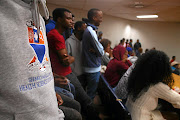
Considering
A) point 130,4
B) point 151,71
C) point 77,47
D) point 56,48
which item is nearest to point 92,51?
point 77,47

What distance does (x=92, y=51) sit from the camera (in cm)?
176

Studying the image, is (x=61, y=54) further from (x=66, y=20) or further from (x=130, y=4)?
(x=130, y=4)

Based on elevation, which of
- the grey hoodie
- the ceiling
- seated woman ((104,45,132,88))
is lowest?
seated woman ((104,45,132,88))

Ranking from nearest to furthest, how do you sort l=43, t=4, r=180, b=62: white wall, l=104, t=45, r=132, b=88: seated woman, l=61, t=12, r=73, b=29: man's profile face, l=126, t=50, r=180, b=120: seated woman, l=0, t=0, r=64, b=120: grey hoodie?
l=0, t=0, r=64, b=120: grey hoodie
l=126, t=50, r=180, b=120: seated woman
l=61, t=12, r=73, b=29: man's profile face
l=104, t=45, r=132, b=88: seated woman
l=43, t=4, r=180, b=62: white wall

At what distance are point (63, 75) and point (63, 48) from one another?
1.00ft

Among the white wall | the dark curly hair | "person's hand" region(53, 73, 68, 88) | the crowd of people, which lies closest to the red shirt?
the crowd of people

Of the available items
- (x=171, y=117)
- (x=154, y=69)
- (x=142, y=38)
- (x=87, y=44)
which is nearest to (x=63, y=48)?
(x=87, y=44)

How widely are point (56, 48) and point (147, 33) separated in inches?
399

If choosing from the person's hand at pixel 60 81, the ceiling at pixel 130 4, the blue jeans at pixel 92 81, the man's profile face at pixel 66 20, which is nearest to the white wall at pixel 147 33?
the ceiling at pixel 130 4

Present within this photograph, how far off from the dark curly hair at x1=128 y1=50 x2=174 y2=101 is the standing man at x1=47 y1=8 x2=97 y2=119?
600mm

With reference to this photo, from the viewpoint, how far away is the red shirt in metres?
1.15

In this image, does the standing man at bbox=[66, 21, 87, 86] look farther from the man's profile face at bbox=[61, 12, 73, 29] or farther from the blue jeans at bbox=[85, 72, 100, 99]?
the man's profile face at bbox=[61, 12, 73, 29]

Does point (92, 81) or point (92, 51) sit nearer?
point (92, 51)

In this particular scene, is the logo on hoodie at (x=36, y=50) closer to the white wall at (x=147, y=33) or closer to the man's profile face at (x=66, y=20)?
the man's profile face at (x=66, y=20)
